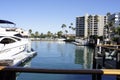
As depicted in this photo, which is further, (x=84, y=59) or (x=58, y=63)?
(x=84, y=59)

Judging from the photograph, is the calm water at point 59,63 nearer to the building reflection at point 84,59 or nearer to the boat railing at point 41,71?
the building reflection at point 84,59

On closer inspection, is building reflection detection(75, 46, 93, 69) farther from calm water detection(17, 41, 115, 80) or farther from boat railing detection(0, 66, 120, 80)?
boat railing detection(0, 66, 120, 80)

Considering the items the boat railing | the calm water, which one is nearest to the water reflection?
the calm water

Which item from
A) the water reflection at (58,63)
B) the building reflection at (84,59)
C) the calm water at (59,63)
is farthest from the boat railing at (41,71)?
the building reflection at (84,59)

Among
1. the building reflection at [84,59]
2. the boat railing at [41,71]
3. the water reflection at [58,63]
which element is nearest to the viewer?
the boat railing at [41,71]

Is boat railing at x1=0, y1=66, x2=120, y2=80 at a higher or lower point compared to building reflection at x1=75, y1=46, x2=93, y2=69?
higher

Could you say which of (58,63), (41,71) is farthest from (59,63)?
(41,71)

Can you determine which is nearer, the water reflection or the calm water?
the calm water

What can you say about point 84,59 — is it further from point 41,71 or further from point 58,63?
point 41,71

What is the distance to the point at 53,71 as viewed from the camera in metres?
5.42

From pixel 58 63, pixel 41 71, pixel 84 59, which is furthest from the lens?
pixel 84 59

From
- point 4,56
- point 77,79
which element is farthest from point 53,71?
point 4,56

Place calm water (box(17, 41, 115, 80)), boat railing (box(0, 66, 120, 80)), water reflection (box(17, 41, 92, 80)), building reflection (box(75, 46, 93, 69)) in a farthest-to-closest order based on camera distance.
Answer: building reflection (box(75, 46, 93, 69)) → water reflection (box(17, 41, 92, 80)) → calm water (box(17, 41, 115, 80)) → boat railing (box(0, 66, 120, 80))

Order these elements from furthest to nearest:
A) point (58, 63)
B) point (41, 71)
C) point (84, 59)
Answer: point (84, 59), point (58, 63), point (41, 71)
